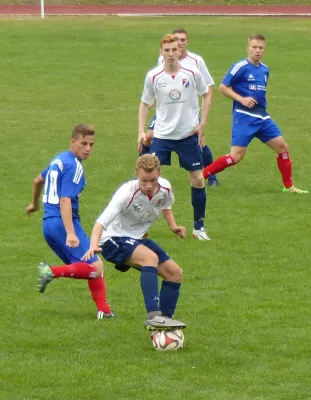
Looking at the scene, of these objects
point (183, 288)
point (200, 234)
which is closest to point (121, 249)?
point (183, 288)

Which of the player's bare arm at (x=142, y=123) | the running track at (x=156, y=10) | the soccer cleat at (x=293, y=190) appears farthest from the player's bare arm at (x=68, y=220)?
the running track at (x=156, y=10)

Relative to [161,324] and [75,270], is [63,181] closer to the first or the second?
[75,270]

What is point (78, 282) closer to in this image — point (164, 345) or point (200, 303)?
point (200, 303)

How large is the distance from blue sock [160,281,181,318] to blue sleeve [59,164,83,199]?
42.6 inches

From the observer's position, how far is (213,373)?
786cm

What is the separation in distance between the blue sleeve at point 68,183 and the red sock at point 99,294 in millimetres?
738

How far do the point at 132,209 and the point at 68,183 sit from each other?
634 mm

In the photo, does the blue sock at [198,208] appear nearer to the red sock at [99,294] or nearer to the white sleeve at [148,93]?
the white sleeve at [148,93]

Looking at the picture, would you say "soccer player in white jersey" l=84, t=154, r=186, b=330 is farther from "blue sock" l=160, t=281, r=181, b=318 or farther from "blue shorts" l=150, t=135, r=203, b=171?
"blue shorts" l=150, t=135, r=203, b=171

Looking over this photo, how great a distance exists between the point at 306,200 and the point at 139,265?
6.14 m

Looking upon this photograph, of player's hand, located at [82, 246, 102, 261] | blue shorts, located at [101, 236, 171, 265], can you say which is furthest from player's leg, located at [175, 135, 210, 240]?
player's hand, located at [82, 246, 102, 261]

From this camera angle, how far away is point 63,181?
9.12m

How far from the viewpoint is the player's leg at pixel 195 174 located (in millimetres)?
12422

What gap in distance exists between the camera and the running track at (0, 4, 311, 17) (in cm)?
4319
